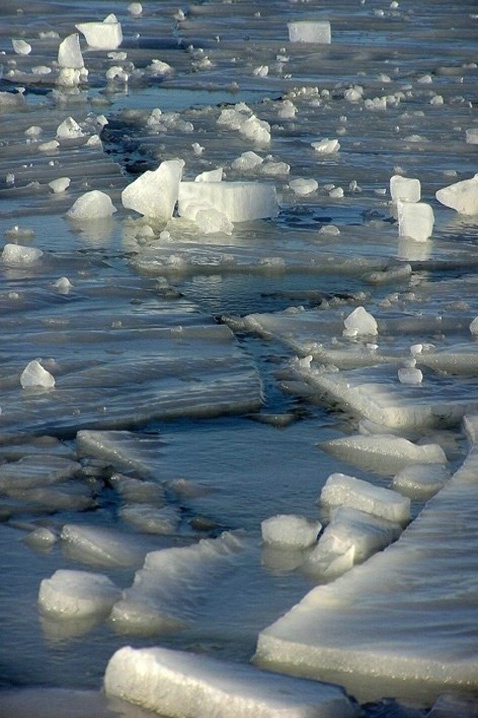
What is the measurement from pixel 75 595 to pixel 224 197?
3.61 metres

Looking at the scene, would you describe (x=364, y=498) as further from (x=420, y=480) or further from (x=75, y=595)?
(x=75, y=595)

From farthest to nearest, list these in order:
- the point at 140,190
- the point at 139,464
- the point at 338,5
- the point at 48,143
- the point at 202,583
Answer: the point at 338,5
the point at 48,143
the point at 140,190
the point at 139,464
the point at 202,583

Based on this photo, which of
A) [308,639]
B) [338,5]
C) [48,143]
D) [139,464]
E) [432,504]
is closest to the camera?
[308,639]

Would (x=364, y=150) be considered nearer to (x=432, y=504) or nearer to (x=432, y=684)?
(x=432, y=504)

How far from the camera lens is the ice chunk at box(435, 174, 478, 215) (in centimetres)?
657

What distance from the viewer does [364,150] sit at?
8.17 metres

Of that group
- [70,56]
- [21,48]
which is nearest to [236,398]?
[70,56]

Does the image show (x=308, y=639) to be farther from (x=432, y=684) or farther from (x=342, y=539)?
(x=342, y=539)

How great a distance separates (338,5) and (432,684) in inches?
585

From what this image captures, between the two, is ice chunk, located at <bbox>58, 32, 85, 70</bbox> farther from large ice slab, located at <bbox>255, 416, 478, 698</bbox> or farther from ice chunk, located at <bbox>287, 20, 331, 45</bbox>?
large ice slab, located at <bbox>255, 416, 478, 698</bbox>

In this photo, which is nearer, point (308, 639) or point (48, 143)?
point (308, 639)

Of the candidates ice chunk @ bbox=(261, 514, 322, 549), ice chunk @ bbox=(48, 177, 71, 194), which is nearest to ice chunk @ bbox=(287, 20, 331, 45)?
ice chunk @ bbox=(48, 177, 71, 194)

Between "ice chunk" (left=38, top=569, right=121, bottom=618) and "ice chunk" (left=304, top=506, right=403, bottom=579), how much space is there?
446 mm

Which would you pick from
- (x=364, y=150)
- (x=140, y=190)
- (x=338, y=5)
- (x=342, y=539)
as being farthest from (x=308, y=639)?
(x=338, y=5)
